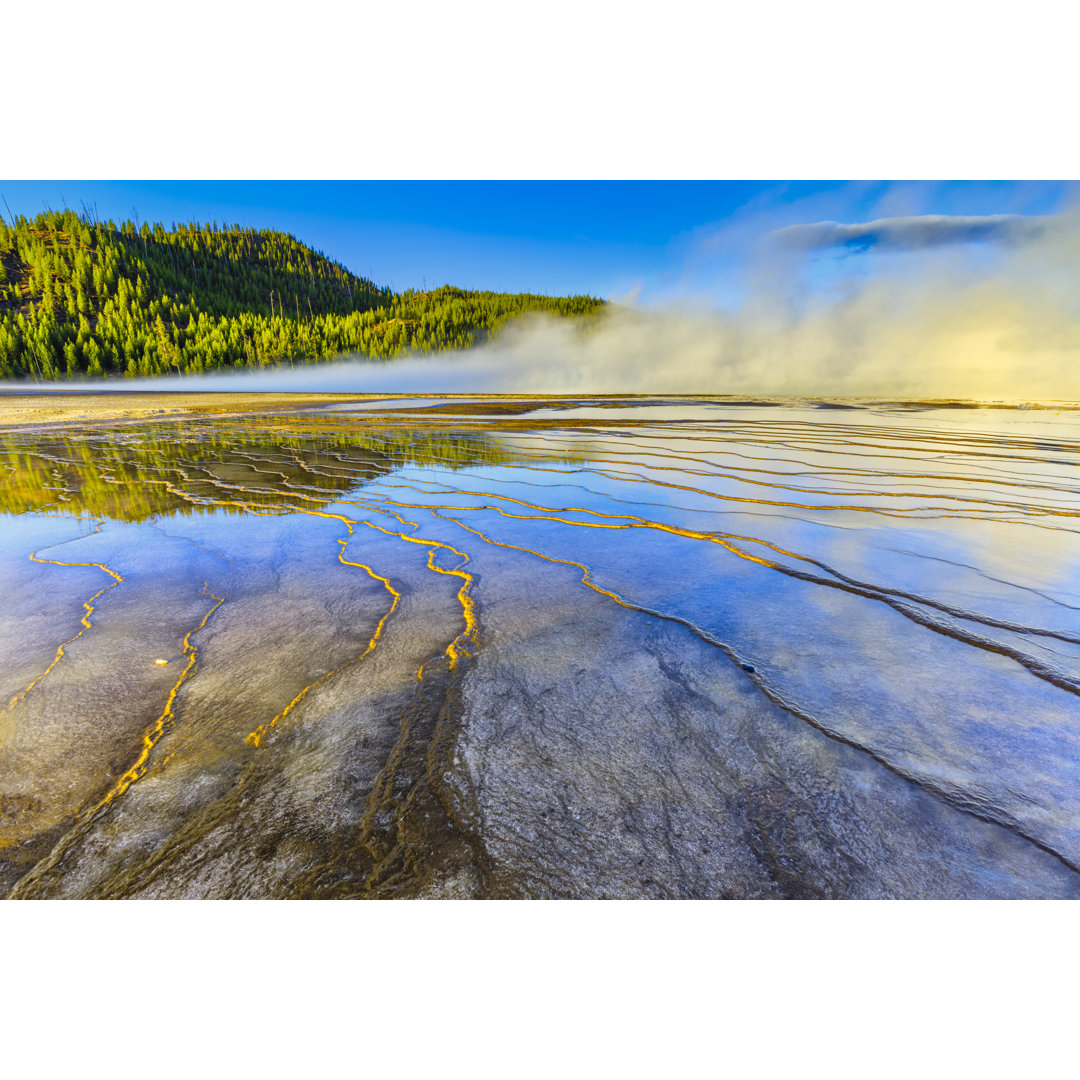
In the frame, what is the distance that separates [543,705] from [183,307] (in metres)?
106

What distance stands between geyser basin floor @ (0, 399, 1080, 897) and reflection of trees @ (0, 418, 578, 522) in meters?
0.72

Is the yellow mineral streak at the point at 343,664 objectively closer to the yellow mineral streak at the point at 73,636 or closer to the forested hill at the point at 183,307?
the yellow mineral streak at the point at 73,636

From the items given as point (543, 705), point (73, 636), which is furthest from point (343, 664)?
point (73, 636)

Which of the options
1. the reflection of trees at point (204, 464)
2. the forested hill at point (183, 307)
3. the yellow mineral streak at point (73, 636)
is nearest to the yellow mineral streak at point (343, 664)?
the yellow mineral streak at point (73, 636)

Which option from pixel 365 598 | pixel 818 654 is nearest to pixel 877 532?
pixel 818 654

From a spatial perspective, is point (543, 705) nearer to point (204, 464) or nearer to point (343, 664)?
point (343, 664)

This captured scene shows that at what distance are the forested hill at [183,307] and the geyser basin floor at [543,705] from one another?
77822mm

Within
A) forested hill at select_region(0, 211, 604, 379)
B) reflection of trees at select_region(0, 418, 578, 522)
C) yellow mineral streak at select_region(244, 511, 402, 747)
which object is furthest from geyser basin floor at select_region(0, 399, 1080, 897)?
forested hill at select_region(0, 211, 604, 379)

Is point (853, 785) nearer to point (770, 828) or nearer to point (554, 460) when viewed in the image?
point (770, 828)

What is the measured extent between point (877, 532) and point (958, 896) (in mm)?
3192

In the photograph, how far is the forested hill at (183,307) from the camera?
6394 cm

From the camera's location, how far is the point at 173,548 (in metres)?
3.64

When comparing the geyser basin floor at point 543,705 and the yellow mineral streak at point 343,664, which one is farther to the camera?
the yellow mineral streak at point 343,664

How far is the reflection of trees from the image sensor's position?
16.6ft
